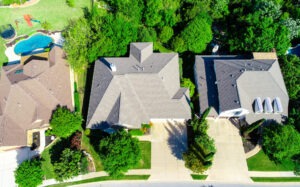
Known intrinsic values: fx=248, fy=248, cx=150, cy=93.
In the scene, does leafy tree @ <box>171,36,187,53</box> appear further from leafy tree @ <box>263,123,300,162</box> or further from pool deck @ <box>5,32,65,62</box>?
pool deck @ <box>5,32,65,62</box>

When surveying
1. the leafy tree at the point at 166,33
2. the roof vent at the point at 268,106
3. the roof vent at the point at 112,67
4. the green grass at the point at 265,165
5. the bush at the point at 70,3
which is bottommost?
the green grass at the point at 265,165

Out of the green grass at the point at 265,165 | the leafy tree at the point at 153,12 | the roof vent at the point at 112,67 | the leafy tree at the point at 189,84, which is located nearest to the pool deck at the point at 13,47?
the roof vent at the point at 112,67

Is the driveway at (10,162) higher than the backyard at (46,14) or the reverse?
the reverse

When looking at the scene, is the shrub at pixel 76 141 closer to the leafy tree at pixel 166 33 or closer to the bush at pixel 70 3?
the leafy tree at pixel 166 33

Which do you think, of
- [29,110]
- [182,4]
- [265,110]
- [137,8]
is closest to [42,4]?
[137,8]

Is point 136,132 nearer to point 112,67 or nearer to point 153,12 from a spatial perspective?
point 112,67

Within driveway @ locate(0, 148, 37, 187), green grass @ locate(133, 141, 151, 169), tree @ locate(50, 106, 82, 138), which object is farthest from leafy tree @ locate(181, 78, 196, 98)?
driveway @ locate(0, 148, 37, 187)

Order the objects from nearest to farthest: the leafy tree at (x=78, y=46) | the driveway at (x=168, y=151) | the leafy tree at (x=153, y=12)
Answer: the driveway at (x=168, y=151) → the leafy tree at (x=78, y=46) → the leafy tree at (x=153, y=12)

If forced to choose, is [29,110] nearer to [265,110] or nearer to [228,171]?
[228,171]
